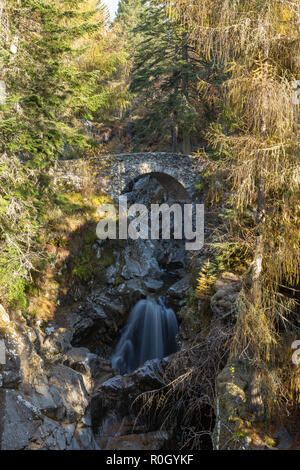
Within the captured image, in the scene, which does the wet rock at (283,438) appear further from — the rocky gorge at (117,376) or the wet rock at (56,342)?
the wet rock at (56,342)

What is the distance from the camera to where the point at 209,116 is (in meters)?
17.6

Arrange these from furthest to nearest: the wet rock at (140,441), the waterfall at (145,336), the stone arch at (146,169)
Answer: the stone arch at (146,169), the waterfall at (145,336), the wet rock at (140,441)

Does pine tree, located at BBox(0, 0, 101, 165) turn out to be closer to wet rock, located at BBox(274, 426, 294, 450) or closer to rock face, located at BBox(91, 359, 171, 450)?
rock face, located at BBox(91, 359, 171, 450)

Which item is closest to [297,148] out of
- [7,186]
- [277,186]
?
[277,186]

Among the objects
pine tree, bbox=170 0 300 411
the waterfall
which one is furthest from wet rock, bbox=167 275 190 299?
pine tree, bbox=170 0 300 411

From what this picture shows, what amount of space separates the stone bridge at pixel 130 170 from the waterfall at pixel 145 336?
19.1 ft

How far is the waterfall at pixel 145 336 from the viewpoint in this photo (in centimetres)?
1172

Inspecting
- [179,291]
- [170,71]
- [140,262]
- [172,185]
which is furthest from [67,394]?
[170,71]

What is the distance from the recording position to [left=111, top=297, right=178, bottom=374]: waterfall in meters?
11.7

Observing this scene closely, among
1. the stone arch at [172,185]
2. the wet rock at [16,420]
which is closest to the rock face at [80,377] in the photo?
the wet rock at [16,420]

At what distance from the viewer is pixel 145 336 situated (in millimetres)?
12289

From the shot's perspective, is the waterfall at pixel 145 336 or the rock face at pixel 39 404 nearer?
the rock face at pixel 39 404

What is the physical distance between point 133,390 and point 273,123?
7.62 m

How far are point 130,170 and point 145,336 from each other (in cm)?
767
